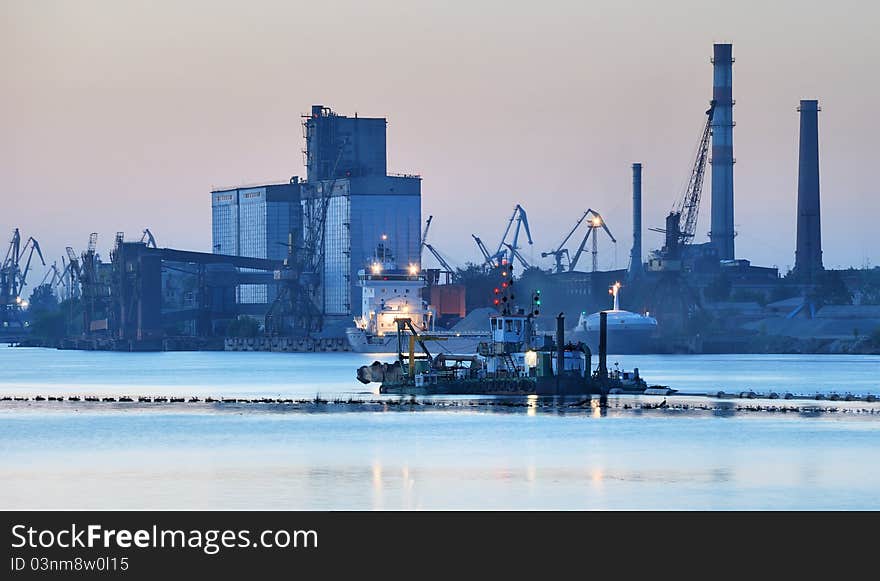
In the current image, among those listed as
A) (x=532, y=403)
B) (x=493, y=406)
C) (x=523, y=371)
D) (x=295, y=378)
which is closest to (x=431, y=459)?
(x=493, y=406)

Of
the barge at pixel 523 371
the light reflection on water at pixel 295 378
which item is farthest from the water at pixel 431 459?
the light reflection on water at pixel 295 378

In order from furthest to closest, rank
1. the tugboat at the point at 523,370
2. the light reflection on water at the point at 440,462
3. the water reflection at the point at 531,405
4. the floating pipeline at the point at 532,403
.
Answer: the tugboat at the point at 523,370 → the floating pipeline at the point at 532,403 → the water reflection at the point at 531,405 → the light reflection on water at the point at 440,462

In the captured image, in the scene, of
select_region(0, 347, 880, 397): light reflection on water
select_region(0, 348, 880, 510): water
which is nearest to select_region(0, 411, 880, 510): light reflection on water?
select_region(0, 348, 880, 510): water

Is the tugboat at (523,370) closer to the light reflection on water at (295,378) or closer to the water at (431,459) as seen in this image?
the water at (431,459)

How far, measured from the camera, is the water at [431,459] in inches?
1956

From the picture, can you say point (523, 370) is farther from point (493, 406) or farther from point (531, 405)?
point (493, 406)

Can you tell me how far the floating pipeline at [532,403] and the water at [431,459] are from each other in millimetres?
2234

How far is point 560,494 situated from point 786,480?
26.4 ft

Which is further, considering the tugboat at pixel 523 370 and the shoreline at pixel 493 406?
the tugboat at pixel 523 370

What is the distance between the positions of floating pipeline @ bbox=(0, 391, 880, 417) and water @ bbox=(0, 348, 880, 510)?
223 centimetres

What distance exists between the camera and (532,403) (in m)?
87.2
